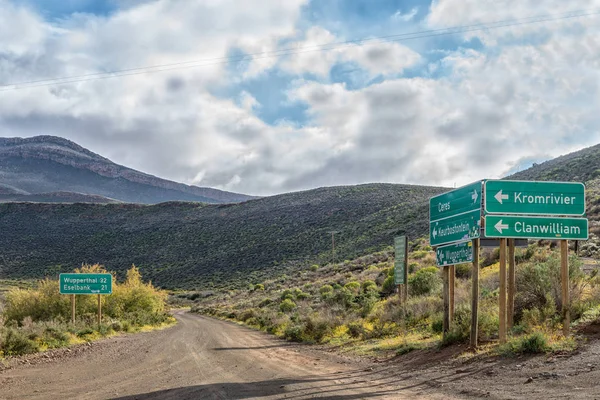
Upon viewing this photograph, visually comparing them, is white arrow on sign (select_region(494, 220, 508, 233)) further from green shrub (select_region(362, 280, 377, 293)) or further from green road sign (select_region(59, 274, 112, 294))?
green road sign (select_region(59, 274, 112, 294))

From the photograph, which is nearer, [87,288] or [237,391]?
[237,391]

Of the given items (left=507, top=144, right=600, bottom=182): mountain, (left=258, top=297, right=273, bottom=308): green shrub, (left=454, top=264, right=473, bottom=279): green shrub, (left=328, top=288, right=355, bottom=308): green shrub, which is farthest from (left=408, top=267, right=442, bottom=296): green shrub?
(left=507, top=144, right=600, bottom=182): mountain

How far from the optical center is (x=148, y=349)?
20.9 m

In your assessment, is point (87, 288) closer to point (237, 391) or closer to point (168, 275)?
point (237, 391)

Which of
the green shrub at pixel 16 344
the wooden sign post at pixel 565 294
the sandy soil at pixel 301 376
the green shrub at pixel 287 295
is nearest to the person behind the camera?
the sandy soil at pixel 301 376

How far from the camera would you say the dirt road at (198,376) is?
1100 cm

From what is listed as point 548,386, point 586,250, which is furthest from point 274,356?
point 586,250

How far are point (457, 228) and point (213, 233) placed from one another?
251 feet

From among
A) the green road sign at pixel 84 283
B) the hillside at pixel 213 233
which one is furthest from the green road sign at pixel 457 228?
the hillside at pixel 213 233

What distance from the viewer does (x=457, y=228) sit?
50.2 feet

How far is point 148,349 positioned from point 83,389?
352 inches

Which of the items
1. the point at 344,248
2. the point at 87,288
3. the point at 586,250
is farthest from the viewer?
the point at 344,248

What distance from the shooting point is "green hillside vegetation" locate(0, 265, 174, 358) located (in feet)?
68.8

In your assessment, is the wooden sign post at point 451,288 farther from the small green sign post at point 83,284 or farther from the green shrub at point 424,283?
the small green sign post at point 83,284
